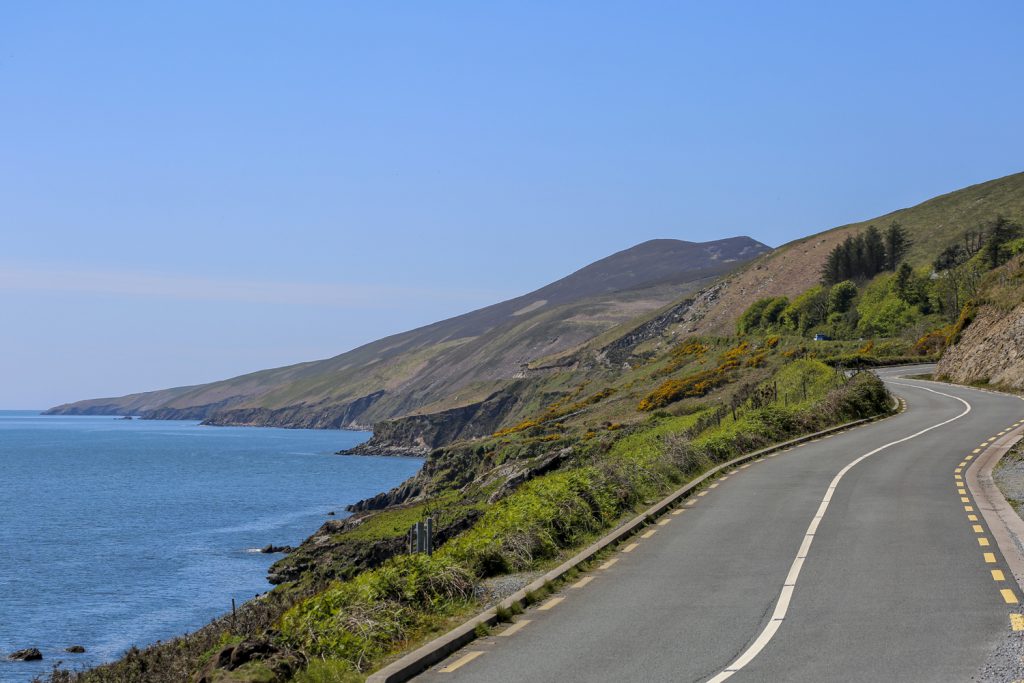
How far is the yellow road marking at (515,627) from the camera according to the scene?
12.1 meters

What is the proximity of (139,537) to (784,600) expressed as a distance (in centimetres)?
5452

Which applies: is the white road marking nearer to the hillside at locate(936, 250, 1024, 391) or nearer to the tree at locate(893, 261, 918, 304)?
the hillside at locate(936, 250, 1024, 391)

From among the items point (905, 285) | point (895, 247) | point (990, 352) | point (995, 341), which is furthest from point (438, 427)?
point (995, 341)

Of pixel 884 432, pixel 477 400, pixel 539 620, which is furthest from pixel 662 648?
pixel 477 400

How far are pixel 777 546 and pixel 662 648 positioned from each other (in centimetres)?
682

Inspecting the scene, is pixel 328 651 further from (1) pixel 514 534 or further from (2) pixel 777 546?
(2) pixel 777 546

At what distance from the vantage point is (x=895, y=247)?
113438 millimetres

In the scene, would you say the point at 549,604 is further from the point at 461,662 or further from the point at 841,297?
the point at 841,297

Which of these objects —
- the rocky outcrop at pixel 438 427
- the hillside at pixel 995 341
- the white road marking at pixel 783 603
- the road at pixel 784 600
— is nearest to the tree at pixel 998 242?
the hillside at pixel 995 341

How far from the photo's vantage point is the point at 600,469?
22875mm

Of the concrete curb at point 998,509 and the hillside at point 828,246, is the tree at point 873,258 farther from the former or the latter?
the concrete curb at point 998,509

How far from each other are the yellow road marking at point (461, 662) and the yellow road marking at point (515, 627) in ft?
3.07

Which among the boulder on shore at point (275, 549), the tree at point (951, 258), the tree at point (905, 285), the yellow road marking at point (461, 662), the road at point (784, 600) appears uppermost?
the tree at point (951, 258)

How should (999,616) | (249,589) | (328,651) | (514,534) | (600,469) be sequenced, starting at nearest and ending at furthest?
(328,651) → (999,616) → (514,534) → (600,469) → (249,589)
